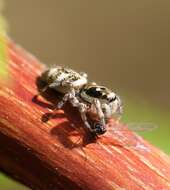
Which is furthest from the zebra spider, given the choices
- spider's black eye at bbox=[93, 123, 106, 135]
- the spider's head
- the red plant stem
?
the red plant stem

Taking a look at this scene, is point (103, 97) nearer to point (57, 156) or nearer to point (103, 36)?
point (57, 156)

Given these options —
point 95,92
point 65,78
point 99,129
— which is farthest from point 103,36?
point 99,129

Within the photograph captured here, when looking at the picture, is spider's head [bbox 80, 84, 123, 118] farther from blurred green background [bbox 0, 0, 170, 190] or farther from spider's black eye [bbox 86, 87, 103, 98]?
blurred green background [bbox 0, 0, 170, 190]

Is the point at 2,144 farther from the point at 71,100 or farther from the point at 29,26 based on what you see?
the point at 29,26

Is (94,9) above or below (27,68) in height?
above

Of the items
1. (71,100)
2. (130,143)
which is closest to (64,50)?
(71,100)
